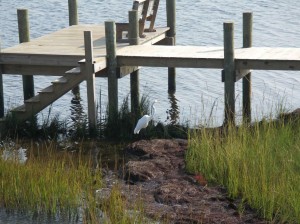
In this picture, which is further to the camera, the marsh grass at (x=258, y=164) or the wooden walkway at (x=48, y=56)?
the wooden walkway at (x=48, y=56)

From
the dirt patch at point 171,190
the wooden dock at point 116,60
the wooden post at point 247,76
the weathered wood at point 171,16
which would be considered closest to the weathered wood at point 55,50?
the wooden dock at point 116,60

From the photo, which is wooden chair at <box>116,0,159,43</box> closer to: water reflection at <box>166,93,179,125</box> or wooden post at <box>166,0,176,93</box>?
wooden post at <box>166,0,176,93</box>

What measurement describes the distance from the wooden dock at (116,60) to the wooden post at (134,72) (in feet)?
0.05

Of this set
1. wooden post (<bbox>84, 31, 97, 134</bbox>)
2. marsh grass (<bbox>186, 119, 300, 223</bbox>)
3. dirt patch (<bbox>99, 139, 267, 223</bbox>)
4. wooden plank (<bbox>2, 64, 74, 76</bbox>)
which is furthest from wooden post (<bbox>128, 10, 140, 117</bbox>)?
marsh grass (<bbox>186, 119, 300, 223</bbox>)

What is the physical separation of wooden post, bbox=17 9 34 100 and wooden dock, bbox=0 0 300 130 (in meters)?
0.28

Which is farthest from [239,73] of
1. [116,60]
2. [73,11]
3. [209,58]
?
[73,11]

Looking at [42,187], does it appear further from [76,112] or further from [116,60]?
[76,112]

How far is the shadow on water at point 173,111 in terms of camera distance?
51.1 ft

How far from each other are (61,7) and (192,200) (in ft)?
49.7

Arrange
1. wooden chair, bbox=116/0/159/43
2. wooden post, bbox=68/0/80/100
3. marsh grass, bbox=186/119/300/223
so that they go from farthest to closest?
wooden post, bbox=68/0/80/100
wooden chair, bbox=116/0/159/43
marsh grass, bbox=186/119/300/223

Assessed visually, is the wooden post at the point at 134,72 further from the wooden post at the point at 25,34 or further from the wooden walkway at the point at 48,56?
the wooden post at the point at 25,34

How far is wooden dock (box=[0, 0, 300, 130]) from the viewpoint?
43.8 ft

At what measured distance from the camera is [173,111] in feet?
53.3

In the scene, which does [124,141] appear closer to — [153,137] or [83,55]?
[153,137]
